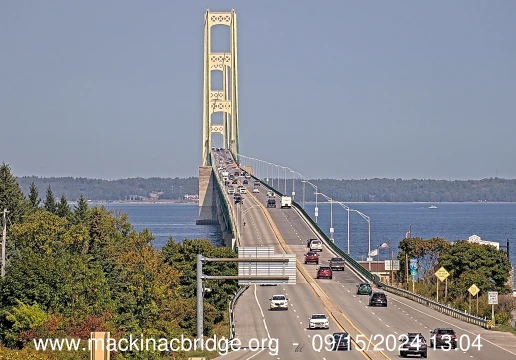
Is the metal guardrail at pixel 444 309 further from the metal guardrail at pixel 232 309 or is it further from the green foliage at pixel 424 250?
the green foliage at pixel 424 250

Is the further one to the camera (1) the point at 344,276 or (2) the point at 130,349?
(1) the point at 344,276

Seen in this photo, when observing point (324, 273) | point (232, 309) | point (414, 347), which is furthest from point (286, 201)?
point (414, 347)

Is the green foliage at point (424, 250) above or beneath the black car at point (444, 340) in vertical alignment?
above

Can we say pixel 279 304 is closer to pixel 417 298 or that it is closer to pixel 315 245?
pixel 417 298

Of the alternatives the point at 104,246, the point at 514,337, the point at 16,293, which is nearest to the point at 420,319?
the point at 514,337

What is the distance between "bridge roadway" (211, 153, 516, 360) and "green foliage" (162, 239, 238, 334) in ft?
4.53

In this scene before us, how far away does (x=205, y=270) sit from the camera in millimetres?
79812

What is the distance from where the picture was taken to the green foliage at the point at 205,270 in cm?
7781

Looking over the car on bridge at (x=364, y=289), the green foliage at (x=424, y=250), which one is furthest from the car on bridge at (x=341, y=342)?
the green foliage at (x=424, y=250)

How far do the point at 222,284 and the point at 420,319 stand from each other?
16.8m

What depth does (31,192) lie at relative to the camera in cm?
12269

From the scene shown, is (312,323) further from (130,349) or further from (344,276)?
(344,276)

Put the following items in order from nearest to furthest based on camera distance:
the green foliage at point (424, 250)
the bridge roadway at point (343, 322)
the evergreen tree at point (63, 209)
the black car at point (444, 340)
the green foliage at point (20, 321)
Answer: the bridge roadway at point (343, 322) → the black car at point (444, 340) → the green foliage at point (20, 321) → the green foliage at point (424, 250) → the evergreen tree at point (63, 209)

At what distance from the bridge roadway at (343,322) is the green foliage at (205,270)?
1.38 metres
